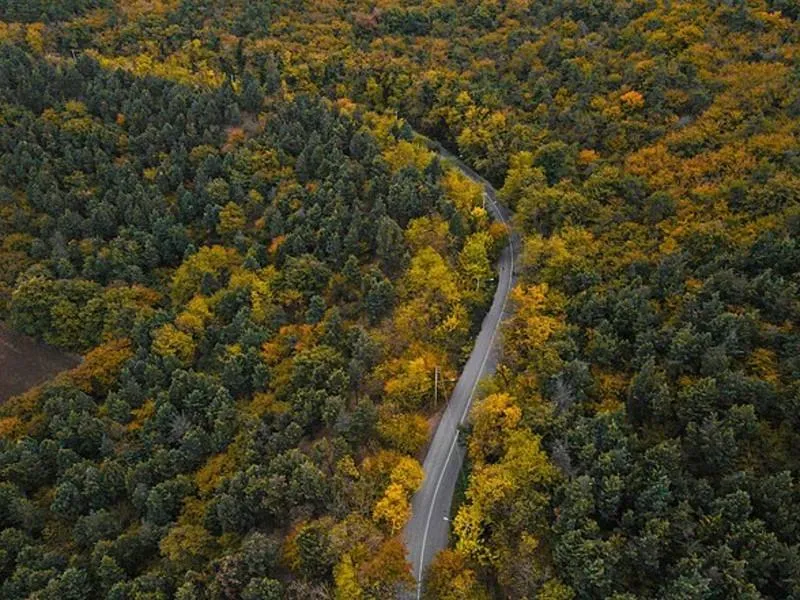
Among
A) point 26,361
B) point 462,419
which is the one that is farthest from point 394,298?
point 26,361

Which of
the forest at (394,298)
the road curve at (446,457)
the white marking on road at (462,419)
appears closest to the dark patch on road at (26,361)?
the forest at (394,298)

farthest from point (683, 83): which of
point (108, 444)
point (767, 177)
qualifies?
point (108, 444)

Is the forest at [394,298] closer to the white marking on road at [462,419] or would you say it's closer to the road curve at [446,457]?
the road curve at [446,457]

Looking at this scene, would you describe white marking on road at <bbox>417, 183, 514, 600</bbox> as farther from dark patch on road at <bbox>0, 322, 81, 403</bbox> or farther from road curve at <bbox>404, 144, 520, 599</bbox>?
dark patch on road at <bbox>0, 322, 81, 403</bbox>

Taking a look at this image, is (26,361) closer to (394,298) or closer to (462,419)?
(394,298)

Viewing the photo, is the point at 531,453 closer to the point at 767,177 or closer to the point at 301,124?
the point at 767,177

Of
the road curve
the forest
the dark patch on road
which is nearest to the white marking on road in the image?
the road curve
